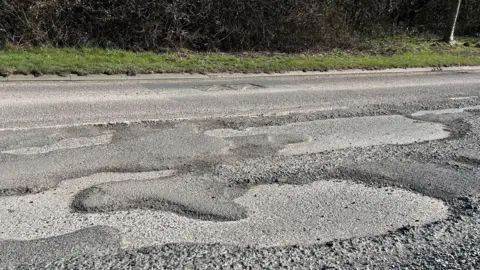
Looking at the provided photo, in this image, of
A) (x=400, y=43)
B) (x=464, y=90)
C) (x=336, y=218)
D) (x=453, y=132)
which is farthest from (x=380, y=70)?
(x=336, y=218)

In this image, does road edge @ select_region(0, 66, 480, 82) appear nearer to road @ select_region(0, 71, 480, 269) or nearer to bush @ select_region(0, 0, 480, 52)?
road @ select_region(0, 71, 480, 269)

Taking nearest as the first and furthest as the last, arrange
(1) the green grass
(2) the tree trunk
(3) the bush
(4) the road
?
(4) the road, (1) the green grass, (3) the bush, (2) the tree trunk

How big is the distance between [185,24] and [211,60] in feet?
6.96

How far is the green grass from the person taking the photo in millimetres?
11602

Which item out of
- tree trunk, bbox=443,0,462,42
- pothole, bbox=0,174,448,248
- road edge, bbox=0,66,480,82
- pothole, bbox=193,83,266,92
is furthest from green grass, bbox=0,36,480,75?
pothole, bbox=0,174,448,248

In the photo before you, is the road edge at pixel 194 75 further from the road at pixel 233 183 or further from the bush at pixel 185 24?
→ the bush at pixel 185 24

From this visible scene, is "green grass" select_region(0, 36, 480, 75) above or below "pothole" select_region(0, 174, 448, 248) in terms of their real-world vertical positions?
below

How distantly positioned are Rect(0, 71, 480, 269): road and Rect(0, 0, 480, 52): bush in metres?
5.07

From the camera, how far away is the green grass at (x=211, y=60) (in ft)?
38.1

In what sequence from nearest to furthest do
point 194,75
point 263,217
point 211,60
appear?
point 263,217, point 194,75, point 211,60

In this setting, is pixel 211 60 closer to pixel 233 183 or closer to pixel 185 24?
pixel 185 24

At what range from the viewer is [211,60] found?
46.1 ft

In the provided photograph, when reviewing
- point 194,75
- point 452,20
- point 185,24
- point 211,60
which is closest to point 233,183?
point 194,75

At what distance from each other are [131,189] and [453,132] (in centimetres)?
490
